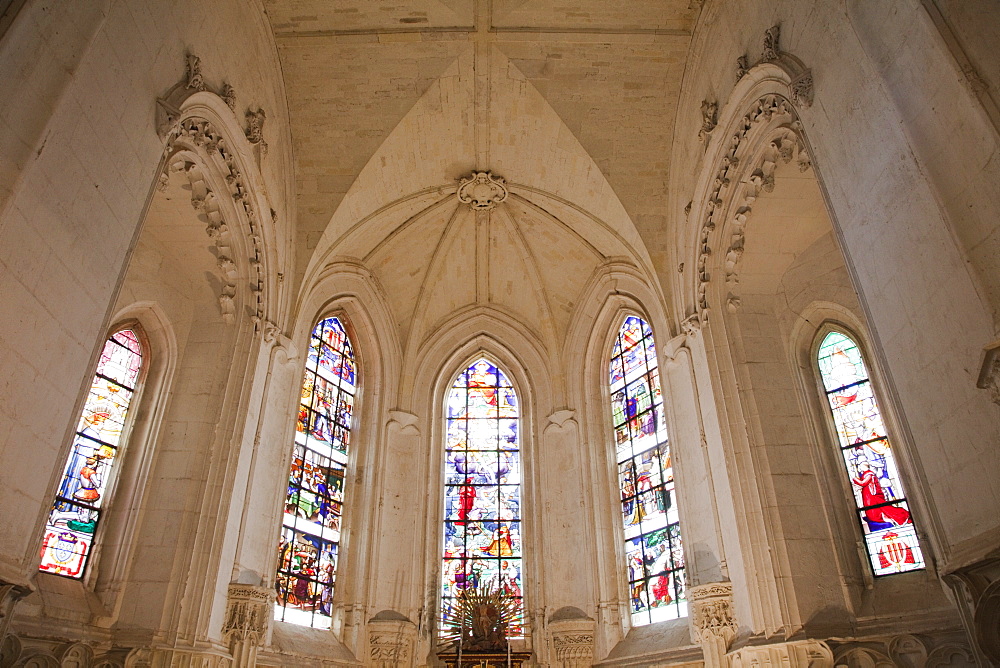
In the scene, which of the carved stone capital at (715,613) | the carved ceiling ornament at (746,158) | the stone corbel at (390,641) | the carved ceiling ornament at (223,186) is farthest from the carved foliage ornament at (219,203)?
the carved stone capital at (715,613)

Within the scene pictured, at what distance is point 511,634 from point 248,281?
597 cm

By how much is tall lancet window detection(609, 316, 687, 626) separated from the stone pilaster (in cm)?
154

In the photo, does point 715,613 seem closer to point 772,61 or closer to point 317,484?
point 772,61

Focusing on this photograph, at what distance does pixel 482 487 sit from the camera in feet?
40.4

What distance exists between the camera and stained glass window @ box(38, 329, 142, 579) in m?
8.07

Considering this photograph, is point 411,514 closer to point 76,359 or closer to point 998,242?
point 76,359

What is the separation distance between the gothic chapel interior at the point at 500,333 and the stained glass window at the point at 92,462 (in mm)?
35

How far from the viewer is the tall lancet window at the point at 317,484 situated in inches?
401

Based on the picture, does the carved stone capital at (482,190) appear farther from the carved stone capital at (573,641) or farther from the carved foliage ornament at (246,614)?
the carved foliage ornament at (246,614)

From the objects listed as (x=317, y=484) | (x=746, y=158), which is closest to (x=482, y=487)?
(x=317, y=484)

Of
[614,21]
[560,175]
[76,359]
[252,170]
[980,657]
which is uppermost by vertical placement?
[614,21]

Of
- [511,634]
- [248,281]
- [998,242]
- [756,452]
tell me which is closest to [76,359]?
[248,281]

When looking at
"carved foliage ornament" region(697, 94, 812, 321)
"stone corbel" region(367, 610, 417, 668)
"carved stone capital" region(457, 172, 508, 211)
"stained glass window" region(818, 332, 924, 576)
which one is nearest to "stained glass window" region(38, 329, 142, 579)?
"stone corbel" region(367, 610, 417, 668)

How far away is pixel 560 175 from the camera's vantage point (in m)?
11.6
